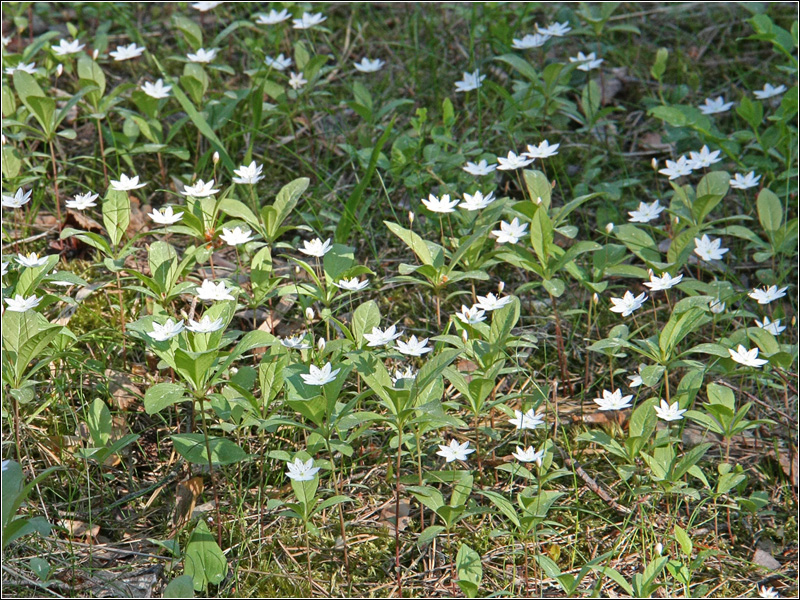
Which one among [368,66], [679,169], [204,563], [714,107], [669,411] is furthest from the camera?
[368,66]

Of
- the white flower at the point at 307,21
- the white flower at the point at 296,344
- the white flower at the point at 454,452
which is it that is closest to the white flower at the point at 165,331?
the white flower at the point at 296,344

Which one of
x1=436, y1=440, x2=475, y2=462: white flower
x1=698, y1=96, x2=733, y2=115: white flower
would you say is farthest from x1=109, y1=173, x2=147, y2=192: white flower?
x1=698, y1=96, x2=733, y2=115: white flower

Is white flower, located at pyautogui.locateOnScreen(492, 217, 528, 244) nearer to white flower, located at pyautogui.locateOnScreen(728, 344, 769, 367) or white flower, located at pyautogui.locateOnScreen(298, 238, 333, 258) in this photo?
white flower, located at pyautogui.locateOnScreen(298, 238, 333, 258)

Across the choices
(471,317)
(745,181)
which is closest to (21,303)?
(471,317)

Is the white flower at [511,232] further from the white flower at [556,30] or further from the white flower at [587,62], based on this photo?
the white flower at [556,30]

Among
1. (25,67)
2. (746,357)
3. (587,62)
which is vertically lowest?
(746,357)

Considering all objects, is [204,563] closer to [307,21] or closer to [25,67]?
[25,67]

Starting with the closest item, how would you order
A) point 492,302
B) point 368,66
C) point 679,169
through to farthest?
point 492,302 → point 679,169 → point 368,66
